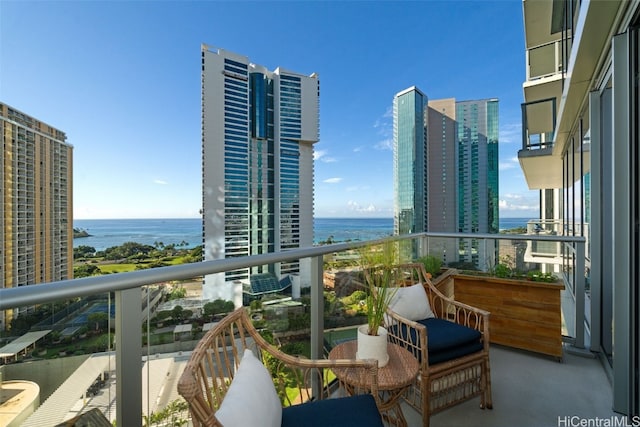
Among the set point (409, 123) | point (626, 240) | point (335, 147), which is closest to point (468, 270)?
point (626, 240)

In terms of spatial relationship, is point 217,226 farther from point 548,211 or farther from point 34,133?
point 548,211

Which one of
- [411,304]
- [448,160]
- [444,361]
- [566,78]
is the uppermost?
[448,160]

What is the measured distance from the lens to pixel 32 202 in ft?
24.9

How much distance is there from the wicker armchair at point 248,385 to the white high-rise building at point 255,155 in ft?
53.4

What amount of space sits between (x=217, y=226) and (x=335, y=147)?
16411mm

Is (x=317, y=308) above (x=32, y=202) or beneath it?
beneath

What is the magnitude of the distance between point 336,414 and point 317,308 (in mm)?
895

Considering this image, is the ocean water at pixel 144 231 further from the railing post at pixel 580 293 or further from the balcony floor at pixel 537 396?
the railing post at pixel 580 293

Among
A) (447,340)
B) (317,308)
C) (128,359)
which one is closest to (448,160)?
(447,340)

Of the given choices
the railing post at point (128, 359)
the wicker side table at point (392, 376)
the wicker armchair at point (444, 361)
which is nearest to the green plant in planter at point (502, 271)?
the wicker armchair at point (444, 361)

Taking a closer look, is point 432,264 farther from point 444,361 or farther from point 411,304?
point 444,361

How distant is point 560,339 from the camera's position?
266 centimetres

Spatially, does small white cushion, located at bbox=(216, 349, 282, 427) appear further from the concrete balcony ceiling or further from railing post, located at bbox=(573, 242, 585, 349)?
railing post, located at bbox=(573, 242, 585, 349)

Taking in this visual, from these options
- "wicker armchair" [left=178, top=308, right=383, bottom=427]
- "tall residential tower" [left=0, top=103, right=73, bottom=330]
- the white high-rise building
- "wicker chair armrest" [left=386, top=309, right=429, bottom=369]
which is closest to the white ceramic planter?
"wicker armchair" [left=178, top=308, right=383, bottom=427]
